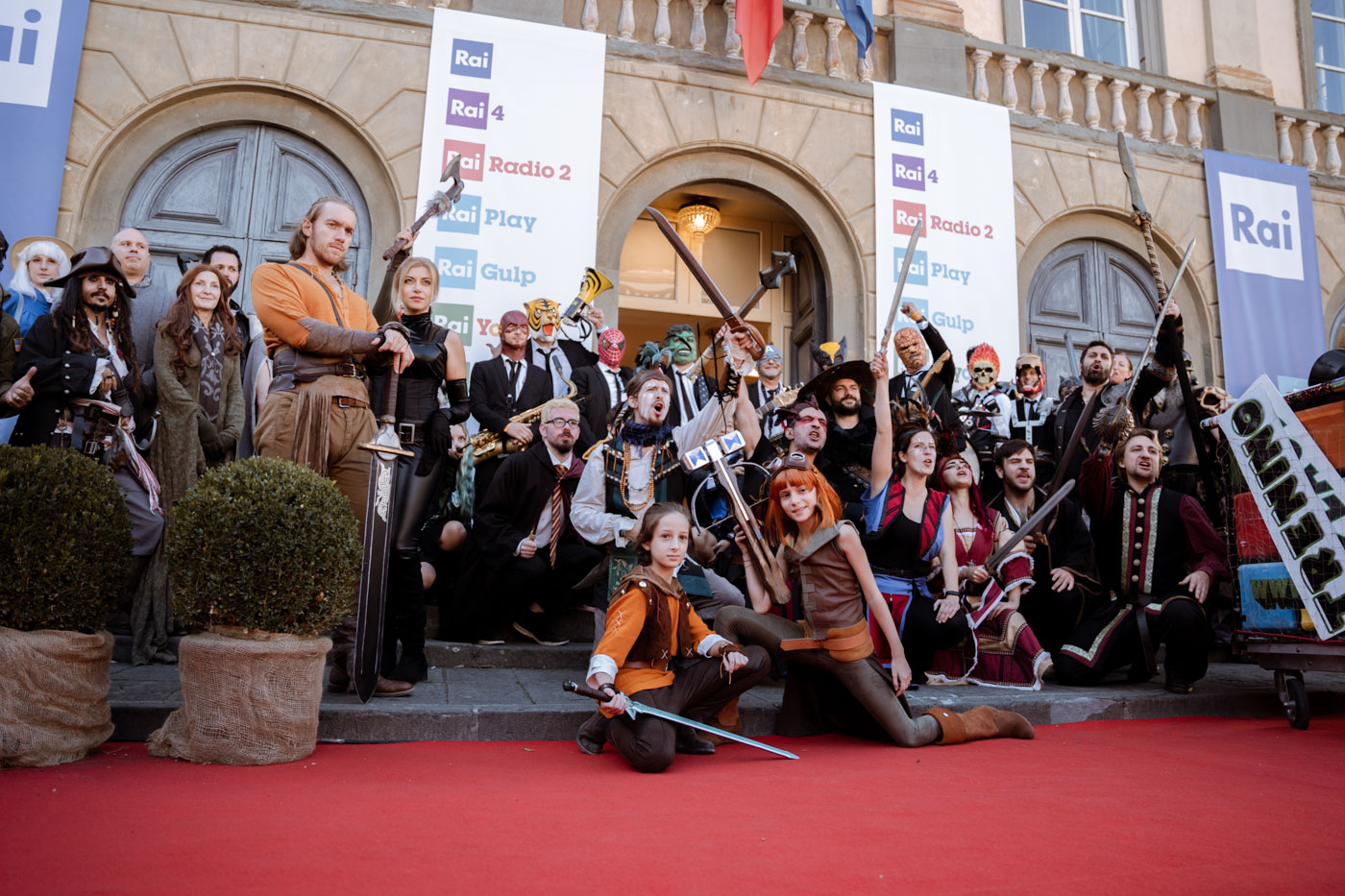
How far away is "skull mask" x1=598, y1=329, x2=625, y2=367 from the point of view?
306 inches

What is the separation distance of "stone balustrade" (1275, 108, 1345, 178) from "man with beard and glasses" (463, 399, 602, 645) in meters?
10.7

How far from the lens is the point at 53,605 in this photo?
128 inches

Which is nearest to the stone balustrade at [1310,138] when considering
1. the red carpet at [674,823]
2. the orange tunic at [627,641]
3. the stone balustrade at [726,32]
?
the stone balustrade at [726,32]

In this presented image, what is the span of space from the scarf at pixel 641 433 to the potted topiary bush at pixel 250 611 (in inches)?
82.3

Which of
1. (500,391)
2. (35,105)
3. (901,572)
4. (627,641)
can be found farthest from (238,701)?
(35,105)

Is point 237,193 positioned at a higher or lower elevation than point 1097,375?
higher

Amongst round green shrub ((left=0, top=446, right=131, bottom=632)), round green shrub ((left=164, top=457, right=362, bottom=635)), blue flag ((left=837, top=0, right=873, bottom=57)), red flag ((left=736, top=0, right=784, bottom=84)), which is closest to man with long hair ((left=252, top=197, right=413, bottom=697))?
round green shrub ((left=164, top=457, right=362, bottom=635))

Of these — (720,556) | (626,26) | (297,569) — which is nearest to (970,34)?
(626,26)

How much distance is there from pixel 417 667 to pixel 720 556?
6.55 ft

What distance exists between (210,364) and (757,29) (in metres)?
6.63

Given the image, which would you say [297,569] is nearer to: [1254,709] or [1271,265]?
[1254,709]

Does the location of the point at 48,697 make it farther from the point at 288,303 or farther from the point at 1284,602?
the point at 1284,602

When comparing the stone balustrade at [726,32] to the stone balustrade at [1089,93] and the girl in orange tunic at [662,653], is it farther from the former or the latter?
the girl in orange tunic at [662,653]

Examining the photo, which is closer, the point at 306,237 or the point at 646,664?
the point at 646,664
